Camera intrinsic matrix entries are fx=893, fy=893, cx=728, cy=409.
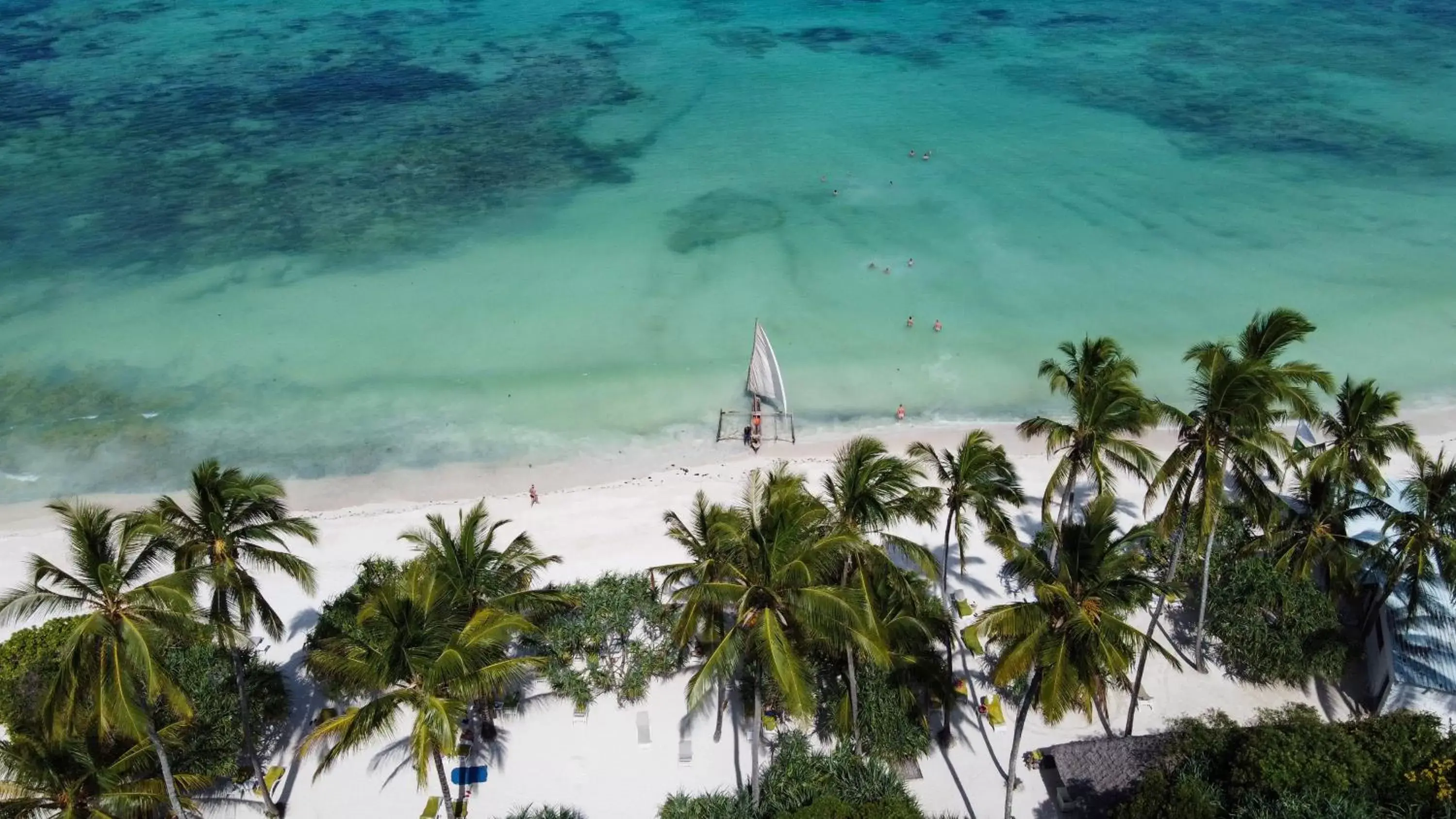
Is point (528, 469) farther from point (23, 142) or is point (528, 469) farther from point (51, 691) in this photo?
point (23, 142)

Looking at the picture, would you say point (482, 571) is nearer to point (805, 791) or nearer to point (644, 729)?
point (644, 729)

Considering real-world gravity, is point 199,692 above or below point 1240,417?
below

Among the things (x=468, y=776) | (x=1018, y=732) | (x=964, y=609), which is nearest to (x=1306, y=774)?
(x=1018, y=732)

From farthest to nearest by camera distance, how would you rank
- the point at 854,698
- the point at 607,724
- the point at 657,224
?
the point at 657,224
the point at 607,724
the point at 854,698

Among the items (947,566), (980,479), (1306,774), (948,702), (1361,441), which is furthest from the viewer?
(947,566)

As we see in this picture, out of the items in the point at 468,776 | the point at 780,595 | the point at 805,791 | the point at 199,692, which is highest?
the point at 780,595

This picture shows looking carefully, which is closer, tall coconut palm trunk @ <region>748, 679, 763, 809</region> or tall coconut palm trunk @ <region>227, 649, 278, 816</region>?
tall coconut palm trunk @ <region>748, 679, 763, 809</region>

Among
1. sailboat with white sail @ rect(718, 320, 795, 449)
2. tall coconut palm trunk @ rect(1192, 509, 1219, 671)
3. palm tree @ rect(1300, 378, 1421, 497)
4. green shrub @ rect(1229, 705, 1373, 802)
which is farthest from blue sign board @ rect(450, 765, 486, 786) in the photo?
palm tree @ rect(1300, 378, 1421, 497)

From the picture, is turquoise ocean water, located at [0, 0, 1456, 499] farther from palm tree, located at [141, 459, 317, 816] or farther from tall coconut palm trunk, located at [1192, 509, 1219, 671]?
palm tree, located at [141, 459, 317, 816]
